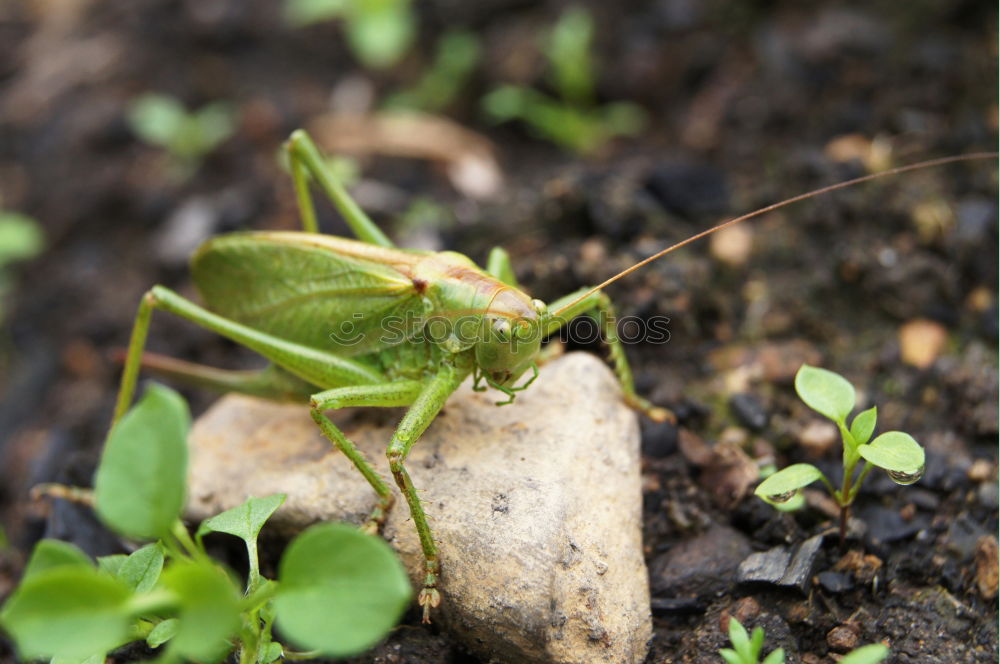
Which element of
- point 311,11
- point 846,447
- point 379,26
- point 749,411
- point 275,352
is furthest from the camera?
point 311,11

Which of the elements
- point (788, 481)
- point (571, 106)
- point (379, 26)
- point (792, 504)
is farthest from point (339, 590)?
point (379, 26)

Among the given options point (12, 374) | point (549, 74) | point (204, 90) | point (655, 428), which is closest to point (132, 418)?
point (655, 428)

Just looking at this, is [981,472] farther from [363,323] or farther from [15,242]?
[15,242]

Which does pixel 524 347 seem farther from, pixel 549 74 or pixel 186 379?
pixel 549 74

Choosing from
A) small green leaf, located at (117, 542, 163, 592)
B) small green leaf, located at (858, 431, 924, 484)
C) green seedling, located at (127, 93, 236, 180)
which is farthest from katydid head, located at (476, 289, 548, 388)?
green seedling, located at (127, 93, 236, 180)

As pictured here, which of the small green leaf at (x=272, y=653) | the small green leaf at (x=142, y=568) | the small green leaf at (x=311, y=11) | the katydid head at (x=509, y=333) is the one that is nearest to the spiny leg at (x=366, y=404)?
the katydid head at (x=509, y=333)

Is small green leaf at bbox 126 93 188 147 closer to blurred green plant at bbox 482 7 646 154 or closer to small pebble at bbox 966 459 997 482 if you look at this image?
blurred green plant at bbox 482 7 646 154

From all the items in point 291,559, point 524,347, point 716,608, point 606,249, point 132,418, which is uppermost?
point 132,418
